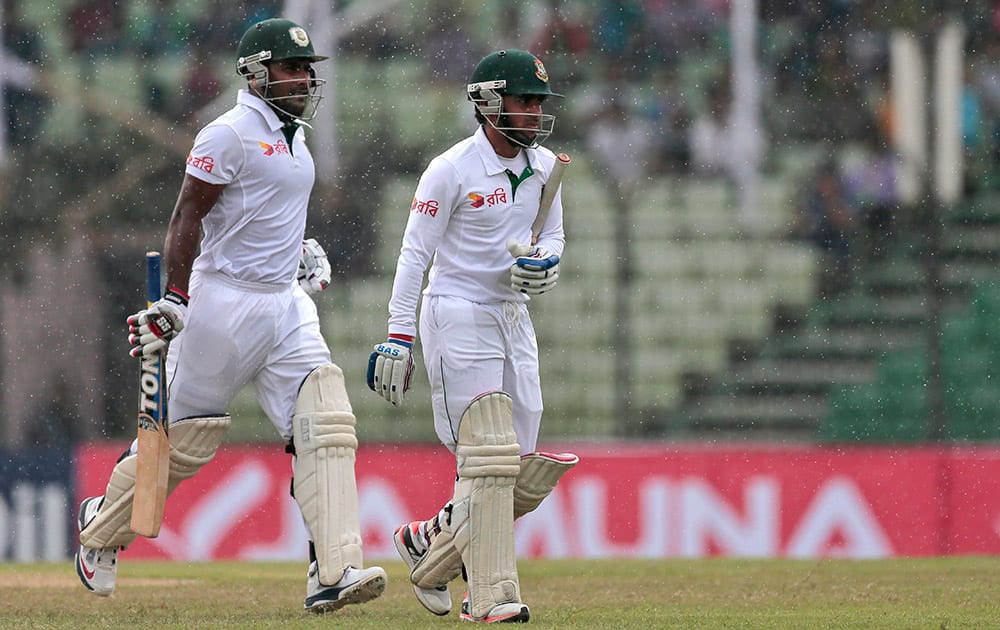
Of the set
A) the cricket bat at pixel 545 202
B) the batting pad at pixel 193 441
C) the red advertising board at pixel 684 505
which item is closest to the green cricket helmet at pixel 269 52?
the cricket bat at pixel 545 202

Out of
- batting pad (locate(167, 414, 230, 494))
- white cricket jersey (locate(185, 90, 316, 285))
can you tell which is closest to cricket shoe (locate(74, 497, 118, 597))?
batting pad (locate(167, 414, 230, 494))

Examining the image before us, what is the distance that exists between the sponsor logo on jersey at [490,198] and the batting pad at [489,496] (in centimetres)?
62

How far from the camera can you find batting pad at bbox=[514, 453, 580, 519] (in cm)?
549

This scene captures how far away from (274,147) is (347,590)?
1.47 m

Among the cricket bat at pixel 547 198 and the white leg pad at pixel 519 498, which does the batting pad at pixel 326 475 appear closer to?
the white leg pad at pixel 519 498

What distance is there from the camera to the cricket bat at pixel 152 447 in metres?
5.45

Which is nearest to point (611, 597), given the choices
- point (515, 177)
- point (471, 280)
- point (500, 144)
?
point (471, 280)

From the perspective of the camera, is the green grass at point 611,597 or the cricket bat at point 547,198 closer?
the green grass at point 611,597

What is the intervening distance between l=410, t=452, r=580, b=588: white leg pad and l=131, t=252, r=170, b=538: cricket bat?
0.87m

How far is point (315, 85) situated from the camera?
5.69 m

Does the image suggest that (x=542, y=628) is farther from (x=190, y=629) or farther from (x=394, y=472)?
(x=394, y=472)

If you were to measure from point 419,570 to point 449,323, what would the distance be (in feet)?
2.72

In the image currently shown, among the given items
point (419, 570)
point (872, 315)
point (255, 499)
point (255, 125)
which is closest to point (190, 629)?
point (419, 570)

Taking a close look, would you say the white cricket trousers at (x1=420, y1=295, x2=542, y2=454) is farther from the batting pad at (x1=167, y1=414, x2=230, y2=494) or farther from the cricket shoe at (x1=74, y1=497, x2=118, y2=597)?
the cricket shoe at (x1=74, y1=497, x2=118, y2=597)
